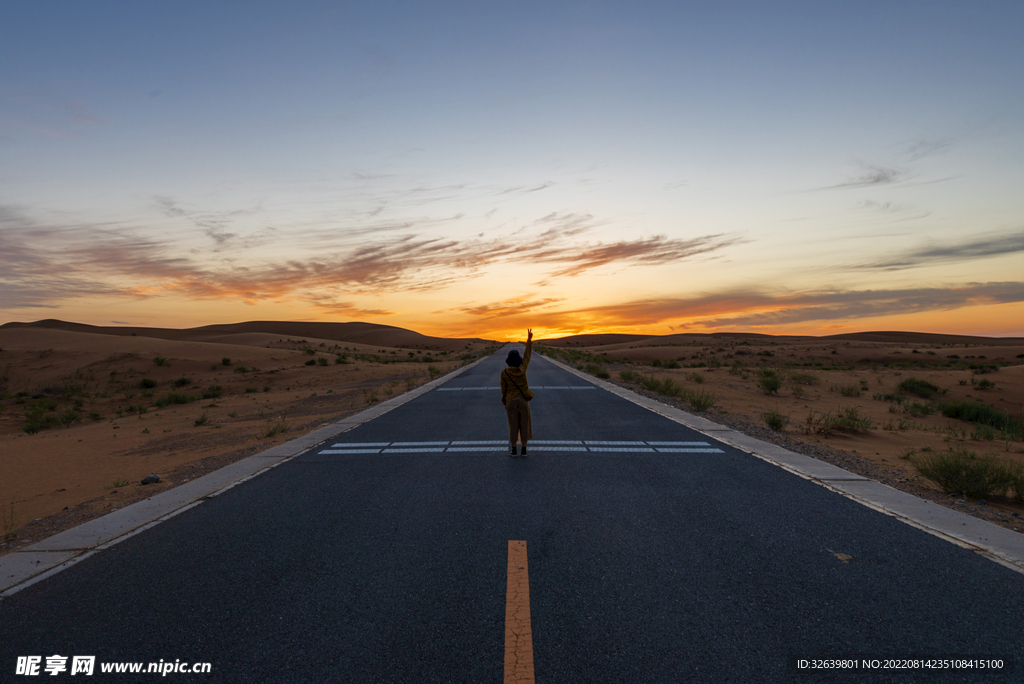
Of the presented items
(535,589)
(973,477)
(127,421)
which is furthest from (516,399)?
(127,421)

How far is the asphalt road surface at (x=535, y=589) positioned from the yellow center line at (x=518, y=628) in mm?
57

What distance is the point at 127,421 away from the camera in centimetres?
1939

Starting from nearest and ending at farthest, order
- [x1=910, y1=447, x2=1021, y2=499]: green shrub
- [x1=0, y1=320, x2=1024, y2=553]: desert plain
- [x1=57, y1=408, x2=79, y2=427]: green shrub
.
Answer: [x1=910, y1=447, x2=1021, y2=499]: green shrub → [x1=0, y1=320, x2=1024, y2=553]: desert plain → [x1=57, y1=408, x2=79, y2=427]: green shrub

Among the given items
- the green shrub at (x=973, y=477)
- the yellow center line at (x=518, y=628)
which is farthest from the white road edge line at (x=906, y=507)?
the yellow center line at (x=518, y=628)

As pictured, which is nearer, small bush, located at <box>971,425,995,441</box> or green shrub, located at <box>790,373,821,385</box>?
small bush, located at <box>971,425,995,441</box>

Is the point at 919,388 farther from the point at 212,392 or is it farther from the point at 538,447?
the point at 212,392

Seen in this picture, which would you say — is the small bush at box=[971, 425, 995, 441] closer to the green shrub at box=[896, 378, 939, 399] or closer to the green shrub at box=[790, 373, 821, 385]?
the green shrub at box=[896, 378, 939, 399]

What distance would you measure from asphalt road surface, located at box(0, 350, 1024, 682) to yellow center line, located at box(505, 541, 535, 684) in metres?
0.06

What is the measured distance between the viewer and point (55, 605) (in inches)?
156

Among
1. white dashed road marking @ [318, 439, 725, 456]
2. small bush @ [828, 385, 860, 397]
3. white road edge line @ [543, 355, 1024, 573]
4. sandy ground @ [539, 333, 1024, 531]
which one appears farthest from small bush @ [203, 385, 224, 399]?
small bush @ [828, 385, 860, 397]

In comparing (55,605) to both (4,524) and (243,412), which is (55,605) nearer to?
(4,524)

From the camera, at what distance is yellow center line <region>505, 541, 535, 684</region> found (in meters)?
2.99

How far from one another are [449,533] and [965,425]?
19.3 m

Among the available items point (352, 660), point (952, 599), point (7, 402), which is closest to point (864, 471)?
point (952, 599)
